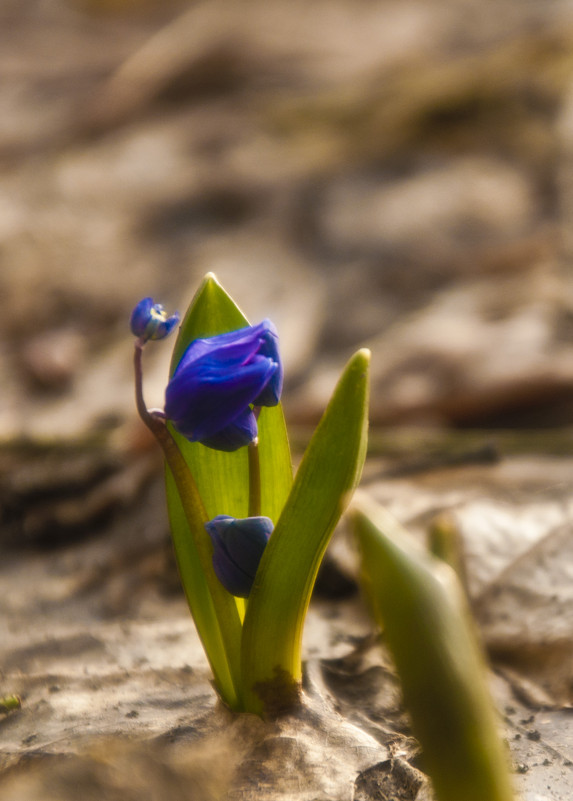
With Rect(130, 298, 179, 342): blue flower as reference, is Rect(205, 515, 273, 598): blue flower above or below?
below

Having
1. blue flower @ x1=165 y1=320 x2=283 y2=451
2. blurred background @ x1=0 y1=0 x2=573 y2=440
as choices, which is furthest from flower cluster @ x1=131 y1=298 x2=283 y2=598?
blurred background @ x1=0 y1=0 x2=573 y2=440

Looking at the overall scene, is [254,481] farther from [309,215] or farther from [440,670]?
[309,215]

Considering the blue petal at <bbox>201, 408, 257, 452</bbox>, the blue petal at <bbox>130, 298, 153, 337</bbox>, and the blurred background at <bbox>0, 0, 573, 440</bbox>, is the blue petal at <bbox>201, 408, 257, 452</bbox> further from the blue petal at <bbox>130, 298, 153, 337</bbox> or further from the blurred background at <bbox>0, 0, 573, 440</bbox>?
the blurred background at <bbox>0, 0, 573, 440</bbox>

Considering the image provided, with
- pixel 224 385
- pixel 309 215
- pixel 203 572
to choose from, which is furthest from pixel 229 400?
pixel 309 215

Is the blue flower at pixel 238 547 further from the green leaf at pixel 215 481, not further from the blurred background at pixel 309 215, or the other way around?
the blurred background at pixel 309 215

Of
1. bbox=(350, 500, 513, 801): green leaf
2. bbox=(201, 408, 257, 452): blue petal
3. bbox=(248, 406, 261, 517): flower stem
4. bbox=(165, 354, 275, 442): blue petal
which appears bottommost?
bbox=(350, 500, 513, 801): green leaf
